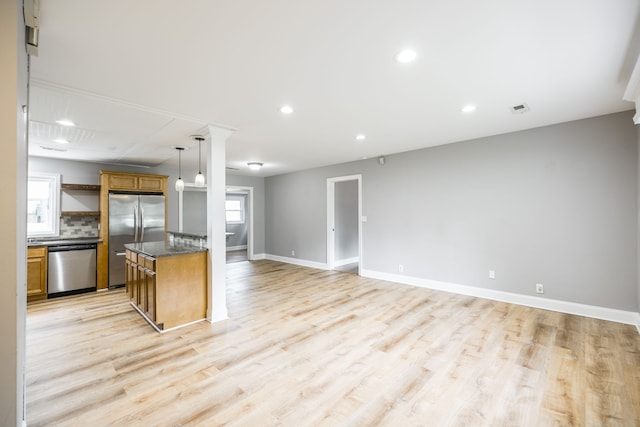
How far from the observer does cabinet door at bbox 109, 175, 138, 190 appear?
5121mm

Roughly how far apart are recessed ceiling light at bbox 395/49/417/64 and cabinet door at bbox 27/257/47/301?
5.73 meters

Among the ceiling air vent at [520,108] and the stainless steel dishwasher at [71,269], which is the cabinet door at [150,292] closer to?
the stainless steel dishwasher at [71,269]

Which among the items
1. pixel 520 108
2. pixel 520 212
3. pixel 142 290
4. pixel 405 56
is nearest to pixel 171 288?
pixel 142 290

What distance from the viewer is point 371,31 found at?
1.77m

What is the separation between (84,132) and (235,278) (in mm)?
3420

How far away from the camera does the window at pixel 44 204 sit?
5.04 metres

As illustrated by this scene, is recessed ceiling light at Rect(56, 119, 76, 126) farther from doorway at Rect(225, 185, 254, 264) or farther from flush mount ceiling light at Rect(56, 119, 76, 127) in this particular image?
doorway at Rect(225, 185, 254, 264)

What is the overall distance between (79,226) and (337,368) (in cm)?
577

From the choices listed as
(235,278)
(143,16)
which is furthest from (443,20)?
(235,278)

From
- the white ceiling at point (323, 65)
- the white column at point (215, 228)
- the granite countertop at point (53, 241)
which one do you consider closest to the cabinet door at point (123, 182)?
the granite countertop at point (53, 241)

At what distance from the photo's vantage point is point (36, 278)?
4.32 meters

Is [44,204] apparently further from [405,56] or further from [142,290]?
[405,56]

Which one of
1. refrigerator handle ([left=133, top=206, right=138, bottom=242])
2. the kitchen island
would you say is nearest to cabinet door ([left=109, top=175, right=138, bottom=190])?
refrigerator handle ([left=133, top=206, right=138, bottom=242])

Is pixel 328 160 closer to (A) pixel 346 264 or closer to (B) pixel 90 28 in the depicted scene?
(A) pixel 346 264
